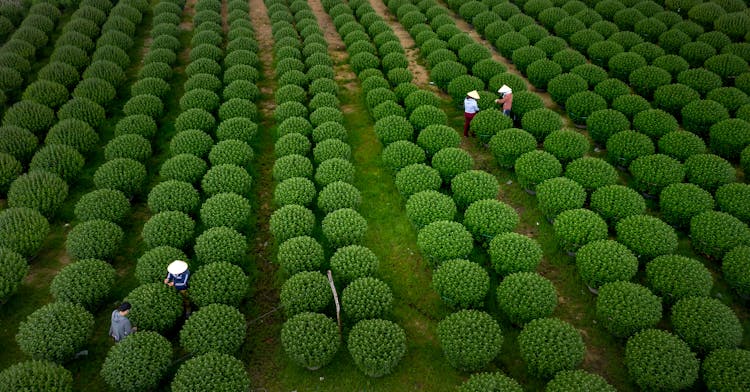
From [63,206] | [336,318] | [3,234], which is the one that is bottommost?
[336,318]

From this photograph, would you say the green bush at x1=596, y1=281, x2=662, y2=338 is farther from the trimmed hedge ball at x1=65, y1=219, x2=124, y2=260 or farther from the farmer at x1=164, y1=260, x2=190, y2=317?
the trimmed hedge ball at x1=65, y1=219, x2=124, y2=260

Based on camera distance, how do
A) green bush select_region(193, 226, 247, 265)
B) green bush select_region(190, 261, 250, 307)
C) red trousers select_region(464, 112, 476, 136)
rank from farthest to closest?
red trousers select_region(464, 112, 476, 136) → green bush select_region(193, 226, 247, 265) → green bush select_region(190, 261, 250, 307)

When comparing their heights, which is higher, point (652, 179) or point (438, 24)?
point (438, 24)

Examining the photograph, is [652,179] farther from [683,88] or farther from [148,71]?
[148,71]

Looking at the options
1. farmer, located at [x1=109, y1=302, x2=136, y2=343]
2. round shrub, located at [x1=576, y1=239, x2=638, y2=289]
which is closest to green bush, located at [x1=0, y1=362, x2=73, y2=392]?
farmer, located at [x1=109, y1=302, x2=136, y2=343]

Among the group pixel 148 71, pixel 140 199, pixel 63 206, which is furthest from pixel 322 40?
pixel 63 206

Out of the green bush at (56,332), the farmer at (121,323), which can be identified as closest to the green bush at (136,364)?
the farmer at (121,323)

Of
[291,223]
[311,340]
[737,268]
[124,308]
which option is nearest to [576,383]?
[311,340]
